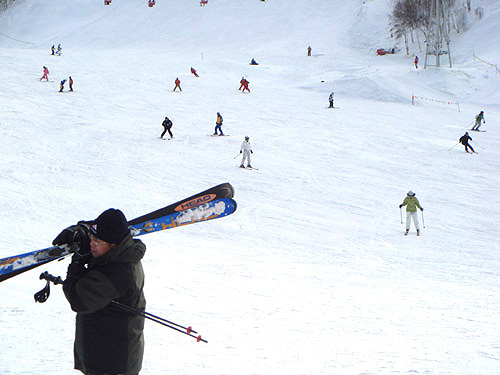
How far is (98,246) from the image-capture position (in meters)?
2.79

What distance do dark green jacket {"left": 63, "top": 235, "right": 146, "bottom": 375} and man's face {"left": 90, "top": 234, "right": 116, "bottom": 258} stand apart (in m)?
0.03

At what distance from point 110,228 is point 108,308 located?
46 centimetres

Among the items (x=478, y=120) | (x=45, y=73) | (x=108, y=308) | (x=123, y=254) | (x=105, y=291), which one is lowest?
(x=108, y=308)

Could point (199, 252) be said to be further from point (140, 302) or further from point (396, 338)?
point (140, 302)

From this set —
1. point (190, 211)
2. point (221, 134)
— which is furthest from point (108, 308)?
point (221, 134)

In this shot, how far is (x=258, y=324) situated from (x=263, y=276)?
95.0 inches

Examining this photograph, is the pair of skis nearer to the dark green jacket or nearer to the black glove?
the dark green jacket

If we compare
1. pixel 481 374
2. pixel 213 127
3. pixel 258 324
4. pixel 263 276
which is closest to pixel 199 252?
pixel 263 276

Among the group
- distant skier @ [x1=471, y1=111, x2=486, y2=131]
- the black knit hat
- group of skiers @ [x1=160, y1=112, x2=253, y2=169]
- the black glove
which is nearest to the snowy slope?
group of skiers @ [x1=160, y1=112, x2=253, y2=169]

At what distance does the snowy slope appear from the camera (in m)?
5.32

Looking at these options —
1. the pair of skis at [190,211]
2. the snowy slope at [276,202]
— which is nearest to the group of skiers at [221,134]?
the snowy slope at [276,202]

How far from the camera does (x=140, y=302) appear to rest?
2.99 m

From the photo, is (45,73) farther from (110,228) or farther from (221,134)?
(110,228)

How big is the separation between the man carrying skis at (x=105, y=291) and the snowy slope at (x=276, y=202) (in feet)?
5.53
